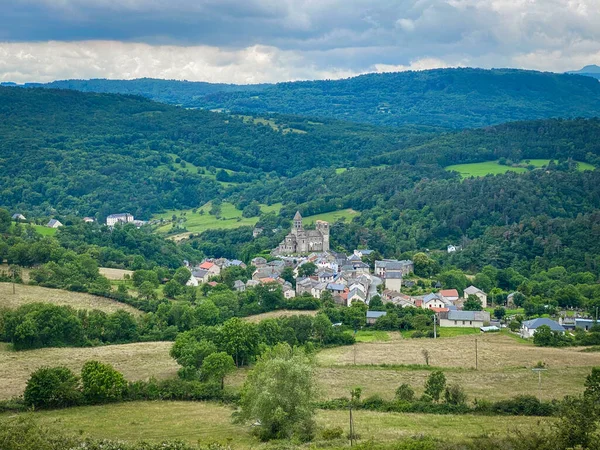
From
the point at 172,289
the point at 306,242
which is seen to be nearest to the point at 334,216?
the point at 306,242

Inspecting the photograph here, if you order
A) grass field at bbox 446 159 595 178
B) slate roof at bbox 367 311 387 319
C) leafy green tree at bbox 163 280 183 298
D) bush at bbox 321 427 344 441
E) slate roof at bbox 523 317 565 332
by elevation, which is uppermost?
grass field at bbox 446 159 595 178

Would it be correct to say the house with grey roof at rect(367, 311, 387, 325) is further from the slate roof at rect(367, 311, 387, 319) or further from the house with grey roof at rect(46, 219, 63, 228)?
the house with grey roof at rect(46, 219, 63, 228)

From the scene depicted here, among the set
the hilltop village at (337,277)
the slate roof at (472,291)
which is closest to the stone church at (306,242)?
the hilltop village at (337,277)

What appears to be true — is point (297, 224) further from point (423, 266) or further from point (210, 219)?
point (210, 219)

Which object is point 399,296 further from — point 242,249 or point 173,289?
point 242,249

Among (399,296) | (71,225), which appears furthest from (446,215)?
(71,225)

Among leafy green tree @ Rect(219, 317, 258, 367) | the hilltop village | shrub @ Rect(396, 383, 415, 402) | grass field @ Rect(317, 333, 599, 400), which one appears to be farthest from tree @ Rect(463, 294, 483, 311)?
shrub @ Rect(396, 383, 415, 402)

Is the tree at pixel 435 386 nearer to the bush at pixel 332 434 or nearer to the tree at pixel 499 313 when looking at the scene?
the bush at pixel 332 434

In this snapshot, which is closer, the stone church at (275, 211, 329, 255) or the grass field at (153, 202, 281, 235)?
the stone church at (275, 211, 329, 255)
